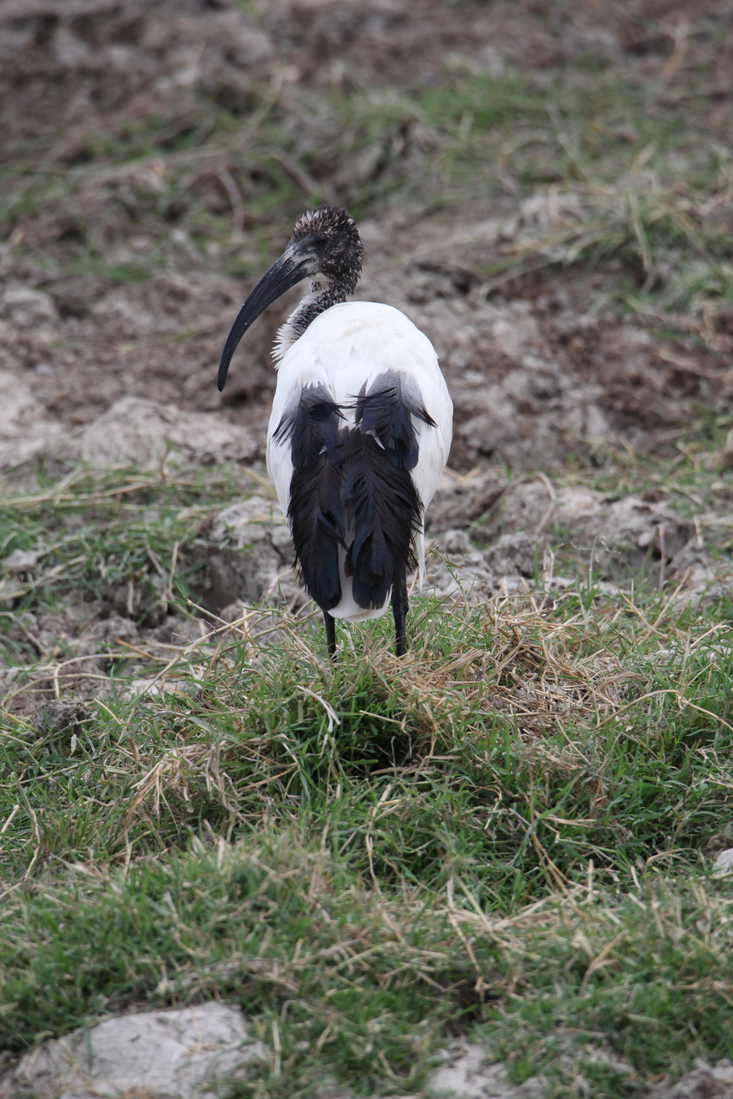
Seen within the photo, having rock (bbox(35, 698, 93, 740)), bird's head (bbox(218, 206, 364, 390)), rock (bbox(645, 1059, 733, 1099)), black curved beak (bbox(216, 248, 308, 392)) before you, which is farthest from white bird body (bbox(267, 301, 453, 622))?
rock (bbox(645, 1059, 733, 1099))

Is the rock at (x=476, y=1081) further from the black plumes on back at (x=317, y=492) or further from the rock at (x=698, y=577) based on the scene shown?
the rock at (x=698, y=577)

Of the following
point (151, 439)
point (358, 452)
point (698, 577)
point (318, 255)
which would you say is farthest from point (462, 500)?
point (358, 452)

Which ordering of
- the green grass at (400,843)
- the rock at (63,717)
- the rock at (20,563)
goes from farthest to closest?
the rock at (20,563) → the rock at (63,717) → the green grass at (400,843)

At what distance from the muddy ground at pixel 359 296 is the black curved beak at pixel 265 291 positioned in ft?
2.84

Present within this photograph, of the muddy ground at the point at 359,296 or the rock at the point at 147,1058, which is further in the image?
the muddy ground at the point at 359,296

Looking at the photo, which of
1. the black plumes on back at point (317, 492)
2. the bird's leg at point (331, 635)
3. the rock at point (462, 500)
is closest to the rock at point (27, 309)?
the rock at point (462, 500)

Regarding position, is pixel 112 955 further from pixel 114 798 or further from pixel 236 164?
pixel 236 164

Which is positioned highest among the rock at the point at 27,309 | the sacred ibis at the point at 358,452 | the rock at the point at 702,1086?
the sacred ibis at the point at 358,452

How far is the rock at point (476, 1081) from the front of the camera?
2211mm

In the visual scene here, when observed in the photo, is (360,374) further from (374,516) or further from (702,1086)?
(702,1086)

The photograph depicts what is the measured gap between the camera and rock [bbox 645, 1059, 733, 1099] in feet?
7.16

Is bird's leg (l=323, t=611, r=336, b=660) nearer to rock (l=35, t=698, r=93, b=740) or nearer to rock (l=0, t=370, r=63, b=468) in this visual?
rock (l=35, t=698, r=93, b=740)

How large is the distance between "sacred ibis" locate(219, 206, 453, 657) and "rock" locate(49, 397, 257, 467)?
5.08 ft

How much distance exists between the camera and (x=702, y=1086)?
2.20 meters
